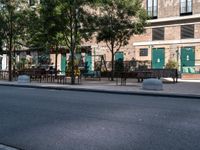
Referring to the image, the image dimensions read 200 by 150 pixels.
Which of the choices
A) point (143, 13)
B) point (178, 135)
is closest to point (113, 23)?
point (143, 13)

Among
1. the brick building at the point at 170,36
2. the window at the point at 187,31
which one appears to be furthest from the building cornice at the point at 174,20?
the window at the point at 187,31

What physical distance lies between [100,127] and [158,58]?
1270 inches

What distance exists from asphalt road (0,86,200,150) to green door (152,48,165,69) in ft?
90.6

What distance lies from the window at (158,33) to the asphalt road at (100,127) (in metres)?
28.5

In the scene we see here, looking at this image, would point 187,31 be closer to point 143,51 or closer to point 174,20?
point 174,20

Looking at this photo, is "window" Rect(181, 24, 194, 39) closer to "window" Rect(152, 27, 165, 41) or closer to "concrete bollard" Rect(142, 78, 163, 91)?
"window" Rect(152, 27, 165, 41)

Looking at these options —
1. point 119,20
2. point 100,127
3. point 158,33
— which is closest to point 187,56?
point 158,33

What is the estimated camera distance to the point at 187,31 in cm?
3831

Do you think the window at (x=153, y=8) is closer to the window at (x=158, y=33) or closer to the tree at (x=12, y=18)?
the window at (x=158, y=33)

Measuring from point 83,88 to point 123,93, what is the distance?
280cm

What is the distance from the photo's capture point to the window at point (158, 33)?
40047 millimetres

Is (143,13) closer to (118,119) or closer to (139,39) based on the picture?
(139,39)

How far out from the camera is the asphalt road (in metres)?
6.75

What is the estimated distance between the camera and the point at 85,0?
2375 centimetres
